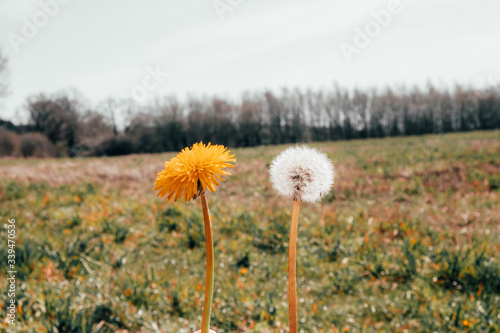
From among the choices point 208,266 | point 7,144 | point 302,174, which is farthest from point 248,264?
point 7,144

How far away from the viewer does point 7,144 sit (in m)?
20.4

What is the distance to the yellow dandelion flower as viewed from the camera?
16.5 inches

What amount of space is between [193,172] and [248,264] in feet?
15.5

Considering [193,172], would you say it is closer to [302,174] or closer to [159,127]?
[302,174]

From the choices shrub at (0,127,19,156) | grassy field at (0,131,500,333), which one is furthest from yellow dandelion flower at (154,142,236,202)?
shrub at (0,127,19,156)

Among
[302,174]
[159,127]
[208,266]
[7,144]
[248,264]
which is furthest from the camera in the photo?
[7,144]

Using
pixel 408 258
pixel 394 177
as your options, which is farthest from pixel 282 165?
pixel 394 177

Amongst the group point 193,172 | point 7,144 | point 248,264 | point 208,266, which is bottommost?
point 248,264

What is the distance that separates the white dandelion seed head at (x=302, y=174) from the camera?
1.61 feet

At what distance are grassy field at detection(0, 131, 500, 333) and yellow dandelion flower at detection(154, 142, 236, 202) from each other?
1.86 metres

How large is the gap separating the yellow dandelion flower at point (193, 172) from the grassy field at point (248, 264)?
73.1 inches

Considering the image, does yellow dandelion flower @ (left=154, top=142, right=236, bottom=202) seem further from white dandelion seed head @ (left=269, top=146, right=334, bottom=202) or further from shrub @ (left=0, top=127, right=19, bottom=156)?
shrub @ (left=0, top=127, right=19, bottom=156)

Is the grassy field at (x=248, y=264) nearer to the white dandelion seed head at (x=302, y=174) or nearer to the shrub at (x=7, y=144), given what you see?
the white dandelion seed head at (x=302, y=174)

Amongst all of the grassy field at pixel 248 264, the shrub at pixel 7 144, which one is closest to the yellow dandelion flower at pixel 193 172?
the grassy field at pixel 248 264
